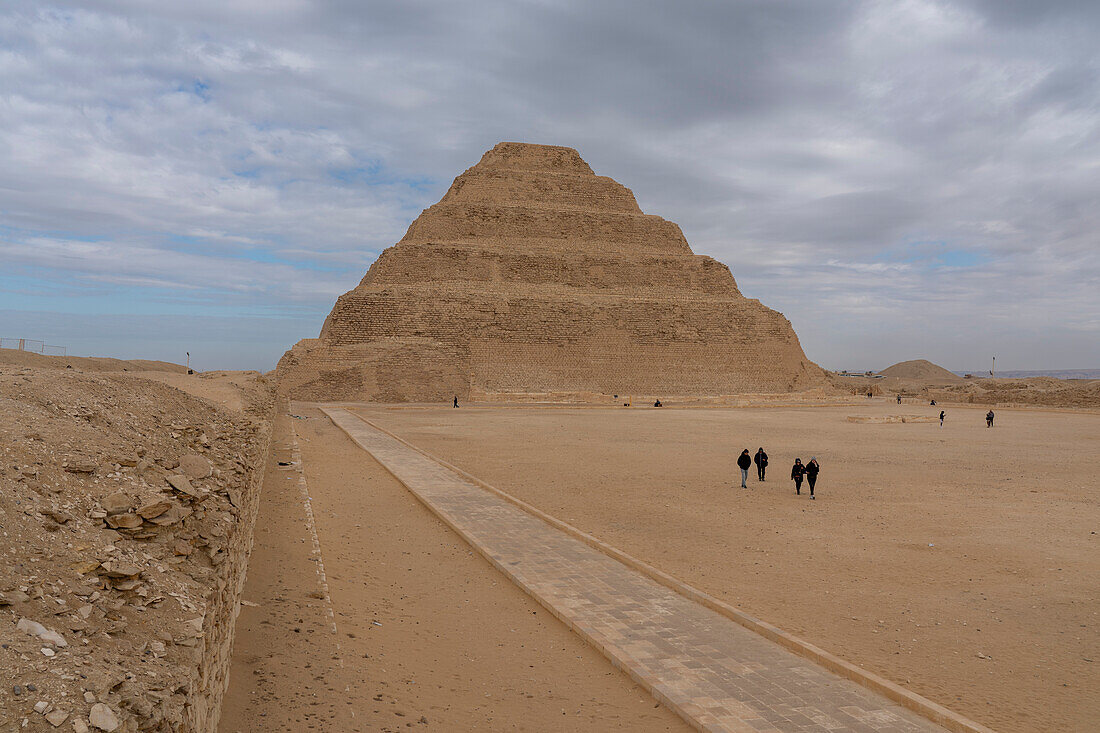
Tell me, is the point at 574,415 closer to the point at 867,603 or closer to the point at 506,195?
the point at 867,603

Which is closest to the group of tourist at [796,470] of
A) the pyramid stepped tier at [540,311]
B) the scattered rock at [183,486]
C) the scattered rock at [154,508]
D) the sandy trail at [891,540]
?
the sandy trail at [891,540]

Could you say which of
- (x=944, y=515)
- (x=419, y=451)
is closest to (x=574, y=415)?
(x=419, y=451)

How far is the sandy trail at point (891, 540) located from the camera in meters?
4.89

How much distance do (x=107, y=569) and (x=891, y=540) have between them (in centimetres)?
830

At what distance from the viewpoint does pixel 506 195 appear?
5572cm

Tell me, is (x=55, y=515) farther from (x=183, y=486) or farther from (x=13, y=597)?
(x=183, y=486)

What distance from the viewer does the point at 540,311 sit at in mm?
46875

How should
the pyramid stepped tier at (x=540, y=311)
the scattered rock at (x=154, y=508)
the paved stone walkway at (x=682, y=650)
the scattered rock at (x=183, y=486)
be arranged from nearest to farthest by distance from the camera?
the scattered rock at (x=154, y=508)
the paved stone walkway at (x=682, y=650)
the scattered rock at (x=183, y=486)
the pyramid stepped tier at (x=540, y=311)

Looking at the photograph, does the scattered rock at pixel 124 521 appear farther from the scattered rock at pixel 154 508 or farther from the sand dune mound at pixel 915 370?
the sand dune mound at pixel 915 370

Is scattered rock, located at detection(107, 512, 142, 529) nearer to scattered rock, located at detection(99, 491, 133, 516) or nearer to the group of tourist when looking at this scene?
scattered rock, located at detection(99, 491, 133, 516)

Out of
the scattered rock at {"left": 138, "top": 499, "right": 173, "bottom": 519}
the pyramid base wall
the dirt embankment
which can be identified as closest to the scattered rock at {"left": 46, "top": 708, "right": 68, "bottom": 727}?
the dirt embankment

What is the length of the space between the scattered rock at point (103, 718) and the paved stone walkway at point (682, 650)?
2928 millimetres

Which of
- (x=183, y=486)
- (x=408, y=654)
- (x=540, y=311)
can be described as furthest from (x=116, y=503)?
(x=540, y=311)

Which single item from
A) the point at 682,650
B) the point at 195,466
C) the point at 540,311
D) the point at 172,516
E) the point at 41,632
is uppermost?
the point at 540,311
